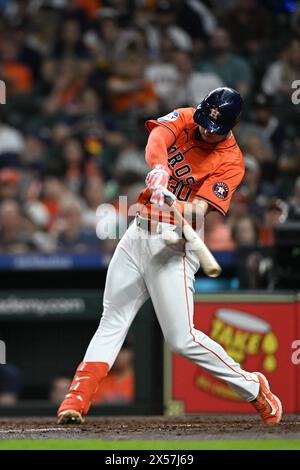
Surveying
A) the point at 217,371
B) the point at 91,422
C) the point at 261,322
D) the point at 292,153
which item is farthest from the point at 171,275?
the point at 292,153

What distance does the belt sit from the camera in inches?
229

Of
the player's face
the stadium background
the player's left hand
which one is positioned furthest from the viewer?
the stadium background

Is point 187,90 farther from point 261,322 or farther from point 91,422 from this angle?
point 91,422

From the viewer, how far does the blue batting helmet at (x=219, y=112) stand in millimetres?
5777

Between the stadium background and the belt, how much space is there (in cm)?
228

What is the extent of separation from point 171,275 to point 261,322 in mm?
2359

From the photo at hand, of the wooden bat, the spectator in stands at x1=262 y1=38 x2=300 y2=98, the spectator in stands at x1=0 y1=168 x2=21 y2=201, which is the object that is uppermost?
the spectator in stands at x1=262 y1=38 x2=300 y2=98

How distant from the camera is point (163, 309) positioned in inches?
228

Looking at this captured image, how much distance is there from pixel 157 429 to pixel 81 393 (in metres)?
0.50

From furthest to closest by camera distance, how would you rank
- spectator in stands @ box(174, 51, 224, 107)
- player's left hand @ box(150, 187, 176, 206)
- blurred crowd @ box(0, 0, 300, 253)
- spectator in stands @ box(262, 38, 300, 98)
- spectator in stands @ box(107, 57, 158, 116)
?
spectator in stands @ box(107, 57, 158, 116) < spectator in stands @ box(174, 51, 224, 107) < spectator in stands @ box(262, 38, 300, 98) < blurred crowd @ box(0, 0, 300, 253) < player's left hand @ box(150, 187, 176, 206)

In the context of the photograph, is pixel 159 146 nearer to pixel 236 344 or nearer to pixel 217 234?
pixel 236 344

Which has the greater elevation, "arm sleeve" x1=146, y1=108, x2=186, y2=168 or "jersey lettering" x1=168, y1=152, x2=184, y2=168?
"arm sleeve" x1=146, y1=108, x2=186, y2=168

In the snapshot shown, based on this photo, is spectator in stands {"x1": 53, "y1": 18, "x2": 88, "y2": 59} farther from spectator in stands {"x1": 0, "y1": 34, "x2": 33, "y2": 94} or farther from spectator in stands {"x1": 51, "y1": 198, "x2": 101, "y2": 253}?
spectator in stands {"x1": 51, "y1": 198, "x2": 101, "y2": 253}
